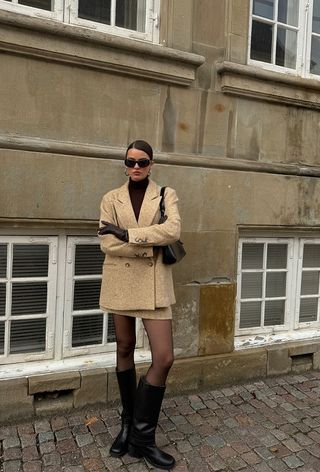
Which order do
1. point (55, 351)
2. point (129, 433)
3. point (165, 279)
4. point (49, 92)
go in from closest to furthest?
point (165, 279)
point (129, 433)
point (49, 92)
point (55, 351)

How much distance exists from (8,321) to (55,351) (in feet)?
1.61

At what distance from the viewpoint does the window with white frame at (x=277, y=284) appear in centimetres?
477

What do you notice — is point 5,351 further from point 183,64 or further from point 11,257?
point 183,64

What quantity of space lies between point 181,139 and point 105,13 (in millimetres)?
1285

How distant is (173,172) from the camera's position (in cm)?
412

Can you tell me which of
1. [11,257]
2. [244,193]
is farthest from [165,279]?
[244,193]

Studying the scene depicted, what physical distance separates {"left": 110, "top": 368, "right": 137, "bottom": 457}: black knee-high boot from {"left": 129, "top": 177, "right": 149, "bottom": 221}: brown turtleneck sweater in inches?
46.5

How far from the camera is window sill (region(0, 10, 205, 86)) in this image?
3.45m

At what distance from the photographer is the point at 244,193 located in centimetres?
448

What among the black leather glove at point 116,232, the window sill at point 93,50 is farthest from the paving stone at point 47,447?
the window sill at point 93,50

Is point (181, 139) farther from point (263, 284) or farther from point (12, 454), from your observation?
point (12, 454)

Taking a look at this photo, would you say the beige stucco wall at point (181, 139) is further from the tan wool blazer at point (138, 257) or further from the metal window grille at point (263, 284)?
the tan wool blazer at point (138, 257)

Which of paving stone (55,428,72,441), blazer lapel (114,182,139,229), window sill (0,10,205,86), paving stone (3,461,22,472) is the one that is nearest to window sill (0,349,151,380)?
paving stone (55,428,72,441)

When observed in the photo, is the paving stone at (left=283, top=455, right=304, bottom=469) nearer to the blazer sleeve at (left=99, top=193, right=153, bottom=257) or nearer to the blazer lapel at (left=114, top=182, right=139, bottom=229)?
the blazer sleeve at (left=99, top=193, right=153, bottom=257)
